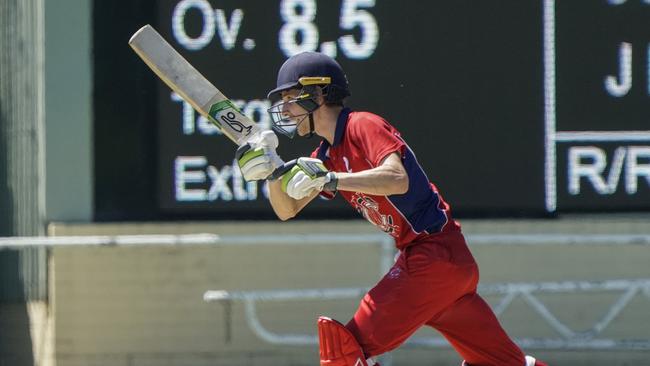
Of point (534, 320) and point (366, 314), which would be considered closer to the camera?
point (366, 314)

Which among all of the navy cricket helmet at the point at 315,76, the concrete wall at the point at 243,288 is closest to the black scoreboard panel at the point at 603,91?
the concrete wall at the point at 243,288

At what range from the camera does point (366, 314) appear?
5238 mm

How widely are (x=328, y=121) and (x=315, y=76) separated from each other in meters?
0.18

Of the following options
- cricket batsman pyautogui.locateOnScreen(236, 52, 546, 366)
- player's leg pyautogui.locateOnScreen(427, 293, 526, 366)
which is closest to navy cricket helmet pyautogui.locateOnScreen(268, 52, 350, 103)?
cricket batsman pyautogui.locateOnScreen(236, 52, 546, 366)

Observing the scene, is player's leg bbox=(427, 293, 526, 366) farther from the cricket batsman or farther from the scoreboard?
the scoreboard

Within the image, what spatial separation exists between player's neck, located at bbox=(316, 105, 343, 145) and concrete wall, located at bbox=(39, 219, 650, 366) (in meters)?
2.13

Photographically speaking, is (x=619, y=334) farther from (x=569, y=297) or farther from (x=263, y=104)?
(x=263, y=104)

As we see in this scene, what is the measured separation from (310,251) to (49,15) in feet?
6.28

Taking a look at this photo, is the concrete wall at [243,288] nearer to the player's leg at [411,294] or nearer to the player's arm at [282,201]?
the player's arm at [282,201]

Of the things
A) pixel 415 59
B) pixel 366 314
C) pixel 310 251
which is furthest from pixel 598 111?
pixel 366 314

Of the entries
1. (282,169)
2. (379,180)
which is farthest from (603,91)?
(282,169)

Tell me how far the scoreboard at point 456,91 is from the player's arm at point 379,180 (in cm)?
227

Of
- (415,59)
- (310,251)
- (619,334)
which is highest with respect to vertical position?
(415,59)

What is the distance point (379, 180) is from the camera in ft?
16.4
